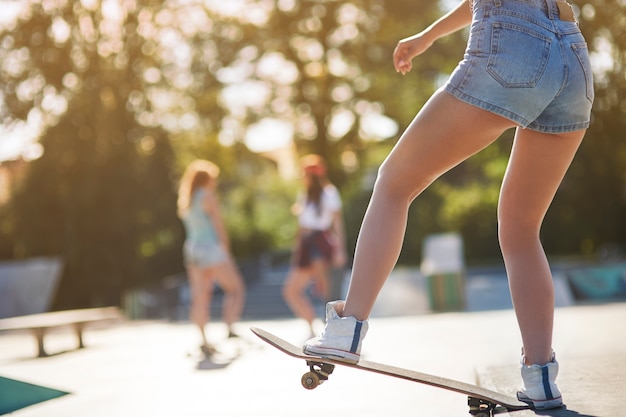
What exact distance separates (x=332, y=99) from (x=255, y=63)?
8.91 feet

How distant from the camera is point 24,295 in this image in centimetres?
2130

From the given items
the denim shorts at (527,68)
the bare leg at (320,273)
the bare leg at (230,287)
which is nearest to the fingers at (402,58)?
the denim shorts at (527,68)

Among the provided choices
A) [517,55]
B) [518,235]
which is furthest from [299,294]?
[517,55]

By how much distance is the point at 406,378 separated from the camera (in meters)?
3.01

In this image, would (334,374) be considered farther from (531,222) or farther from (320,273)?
(320,273)

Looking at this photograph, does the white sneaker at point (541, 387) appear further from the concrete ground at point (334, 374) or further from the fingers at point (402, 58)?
the fingers at point (402, 58)

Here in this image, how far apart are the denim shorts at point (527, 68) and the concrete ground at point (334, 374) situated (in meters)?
0.99

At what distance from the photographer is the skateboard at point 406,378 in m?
3.00

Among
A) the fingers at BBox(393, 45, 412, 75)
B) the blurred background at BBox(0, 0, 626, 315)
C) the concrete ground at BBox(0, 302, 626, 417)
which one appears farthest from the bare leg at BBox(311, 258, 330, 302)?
the blurred background at BBox(0, 0, 626, 315)

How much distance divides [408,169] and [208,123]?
27649 mm

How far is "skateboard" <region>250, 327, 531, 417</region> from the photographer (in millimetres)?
2998

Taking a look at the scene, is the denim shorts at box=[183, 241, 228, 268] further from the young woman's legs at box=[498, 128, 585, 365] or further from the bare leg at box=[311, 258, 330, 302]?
the young woman's legs at box=[498, 128, 585, 365]

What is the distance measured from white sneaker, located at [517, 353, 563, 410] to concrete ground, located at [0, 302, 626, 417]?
7 cm

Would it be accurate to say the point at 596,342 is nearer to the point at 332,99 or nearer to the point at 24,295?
the point at 24,295
